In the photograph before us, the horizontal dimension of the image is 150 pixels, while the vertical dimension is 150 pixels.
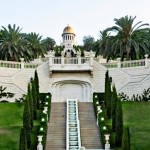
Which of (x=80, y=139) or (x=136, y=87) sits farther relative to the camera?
(x=136, y=87)

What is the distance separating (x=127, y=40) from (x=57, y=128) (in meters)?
17.9

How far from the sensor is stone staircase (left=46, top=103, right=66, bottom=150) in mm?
26547

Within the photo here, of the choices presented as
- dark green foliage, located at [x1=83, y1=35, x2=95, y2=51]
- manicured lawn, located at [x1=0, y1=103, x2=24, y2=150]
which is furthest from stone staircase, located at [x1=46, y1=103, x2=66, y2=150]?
dark green foliage, located at [x1=83, y1=35, x2=95, y2=51]

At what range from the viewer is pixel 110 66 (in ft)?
140

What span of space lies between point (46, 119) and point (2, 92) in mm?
11315

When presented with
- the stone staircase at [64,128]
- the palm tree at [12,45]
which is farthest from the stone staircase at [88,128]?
the palm tree at [12,45]

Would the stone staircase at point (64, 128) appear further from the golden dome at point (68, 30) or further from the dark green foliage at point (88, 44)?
the golden dome at point (68, 30)

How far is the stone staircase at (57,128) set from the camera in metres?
26.5

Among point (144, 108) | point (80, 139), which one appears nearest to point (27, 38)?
point (144, 108)

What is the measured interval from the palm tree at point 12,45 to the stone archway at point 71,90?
282 inches

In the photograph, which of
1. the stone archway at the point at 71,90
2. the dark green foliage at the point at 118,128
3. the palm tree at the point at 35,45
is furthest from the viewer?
the palm tree at the point at 35,45

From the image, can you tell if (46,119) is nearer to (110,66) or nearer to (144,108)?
(144,108)

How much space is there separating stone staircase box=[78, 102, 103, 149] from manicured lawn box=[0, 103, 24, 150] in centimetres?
454

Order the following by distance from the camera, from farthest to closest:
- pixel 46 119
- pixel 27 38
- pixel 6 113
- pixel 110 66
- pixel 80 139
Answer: pixel 27 38 < pixel 110 66 < pixel 6 113 < pixel 46 119 < pixel 80 139
